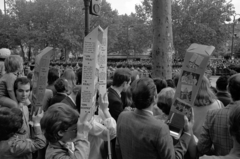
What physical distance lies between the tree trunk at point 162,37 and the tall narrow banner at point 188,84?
17.3 feet

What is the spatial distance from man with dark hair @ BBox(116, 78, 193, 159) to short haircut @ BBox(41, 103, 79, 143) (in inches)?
20.4

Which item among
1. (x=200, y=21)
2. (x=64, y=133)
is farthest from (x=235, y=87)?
(x=200, y=21)

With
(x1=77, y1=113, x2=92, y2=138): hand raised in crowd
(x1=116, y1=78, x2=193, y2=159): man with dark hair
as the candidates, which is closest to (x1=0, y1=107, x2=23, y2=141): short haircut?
(x1=77, y1=113, x2=92, y2=138): hand raised in crowd

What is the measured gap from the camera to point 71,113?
2053 mm

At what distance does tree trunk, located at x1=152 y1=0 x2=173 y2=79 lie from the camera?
7242 millimetres

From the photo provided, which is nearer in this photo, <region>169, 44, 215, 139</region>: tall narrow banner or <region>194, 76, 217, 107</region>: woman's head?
<region>169, 44, 215, 139</region>: tall narrow banner

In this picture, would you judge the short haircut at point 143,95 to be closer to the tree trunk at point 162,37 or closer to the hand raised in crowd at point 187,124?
the hand raised in crowd at point 187,124

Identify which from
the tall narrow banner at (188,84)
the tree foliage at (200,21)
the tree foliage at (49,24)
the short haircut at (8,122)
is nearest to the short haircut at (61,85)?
the short haircut at (8,122)

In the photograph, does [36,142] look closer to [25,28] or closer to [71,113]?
[71,113]

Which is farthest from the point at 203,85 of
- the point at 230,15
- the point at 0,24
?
the point at 0,24

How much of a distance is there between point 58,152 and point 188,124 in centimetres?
118

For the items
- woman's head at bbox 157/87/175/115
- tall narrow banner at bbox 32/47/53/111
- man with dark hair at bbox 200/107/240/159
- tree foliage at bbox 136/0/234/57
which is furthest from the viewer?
tree foliage at bbox 136/0/234/57

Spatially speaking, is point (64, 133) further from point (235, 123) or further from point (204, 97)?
point (204, 97)

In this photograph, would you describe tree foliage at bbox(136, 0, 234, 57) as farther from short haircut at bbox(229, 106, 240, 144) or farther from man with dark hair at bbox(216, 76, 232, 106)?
short haircut at bbox(229, 106, 240, 144)
